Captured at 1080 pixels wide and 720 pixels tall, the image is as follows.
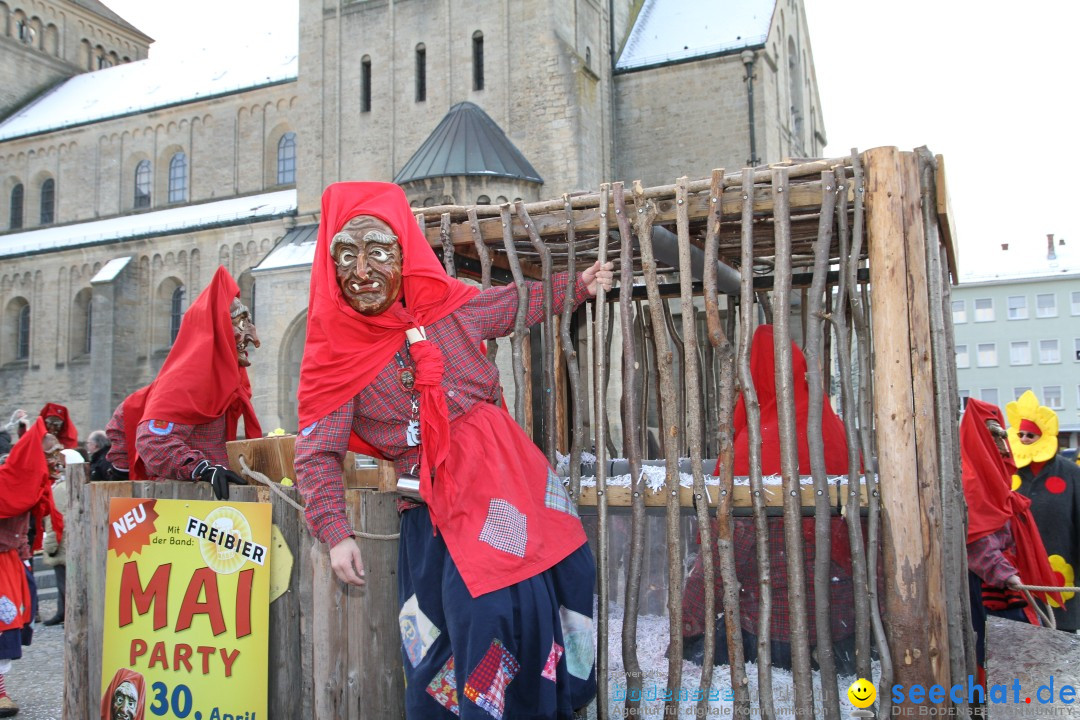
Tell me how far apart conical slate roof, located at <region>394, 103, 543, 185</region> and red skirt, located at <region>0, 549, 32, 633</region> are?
13.1 m

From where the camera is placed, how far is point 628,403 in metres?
4.22

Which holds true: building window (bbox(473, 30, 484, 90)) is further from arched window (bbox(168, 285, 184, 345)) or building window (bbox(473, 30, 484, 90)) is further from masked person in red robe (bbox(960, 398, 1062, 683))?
masked person in red robe (bbox(960, 398, 1062, 683))

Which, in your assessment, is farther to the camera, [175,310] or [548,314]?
[175,310]

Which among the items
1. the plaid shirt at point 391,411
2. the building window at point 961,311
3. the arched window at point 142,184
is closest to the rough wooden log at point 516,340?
the plaid shirt at point 391,411

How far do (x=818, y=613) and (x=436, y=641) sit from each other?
5.33ft

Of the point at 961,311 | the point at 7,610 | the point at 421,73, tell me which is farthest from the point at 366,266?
the point at 961,311

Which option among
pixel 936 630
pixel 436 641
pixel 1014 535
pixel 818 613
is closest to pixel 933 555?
pixel 936 630

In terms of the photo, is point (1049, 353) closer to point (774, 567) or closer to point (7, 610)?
point (774, 567)

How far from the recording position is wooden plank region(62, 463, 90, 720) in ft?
12.9

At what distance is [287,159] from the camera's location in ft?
93.0

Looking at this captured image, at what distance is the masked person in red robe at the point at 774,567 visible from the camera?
4.29m

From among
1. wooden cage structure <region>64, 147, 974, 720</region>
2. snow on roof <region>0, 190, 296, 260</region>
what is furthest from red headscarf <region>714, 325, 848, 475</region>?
snow on roof <region>0, 190, 296, 260</region>

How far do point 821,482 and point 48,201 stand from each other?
113 feet

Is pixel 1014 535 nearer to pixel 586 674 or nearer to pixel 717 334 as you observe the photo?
pixel 717 334
